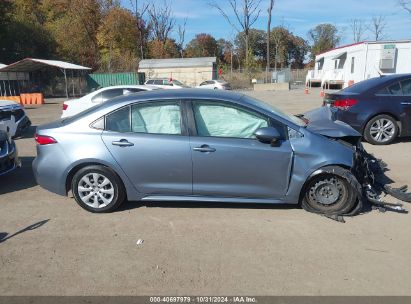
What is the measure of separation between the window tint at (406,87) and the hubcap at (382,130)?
28.0 inches

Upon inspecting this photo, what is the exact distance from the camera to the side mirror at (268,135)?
4598 millimetres

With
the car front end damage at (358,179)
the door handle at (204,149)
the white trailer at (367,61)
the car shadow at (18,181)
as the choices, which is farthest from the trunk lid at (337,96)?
the white trailer at (367,61)

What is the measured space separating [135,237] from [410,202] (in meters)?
3.68

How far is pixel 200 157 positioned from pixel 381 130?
5629 mm

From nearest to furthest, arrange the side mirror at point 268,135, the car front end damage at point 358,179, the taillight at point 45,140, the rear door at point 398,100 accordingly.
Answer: the side mirror at point 268,135
the car front end damage at point 358,179
the taillight at point 45,140
the rear door at point 398,100

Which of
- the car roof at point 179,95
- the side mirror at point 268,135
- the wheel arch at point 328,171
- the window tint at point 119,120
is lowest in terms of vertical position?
the wheel arch at point 328,171

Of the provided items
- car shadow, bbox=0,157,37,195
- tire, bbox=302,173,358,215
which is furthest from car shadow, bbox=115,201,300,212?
car shadow, bbox=0,157,37,195

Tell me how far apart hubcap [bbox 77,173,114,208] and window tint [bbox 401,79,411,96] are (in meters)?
6.88

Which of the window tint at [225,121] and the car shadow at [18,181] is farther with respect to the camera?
the car shadow at [18,181]

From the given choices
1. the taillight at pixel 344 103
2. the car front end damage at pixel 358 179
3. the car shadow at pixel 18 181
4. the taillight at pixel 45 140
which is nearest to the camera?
the car front end damage at pixel 358 179

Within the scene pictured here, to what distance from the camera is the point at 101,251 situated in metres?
4.04

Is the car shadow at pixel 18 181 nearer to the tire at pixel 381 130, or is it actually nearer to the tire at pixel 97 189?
the tire at pixel 97 189

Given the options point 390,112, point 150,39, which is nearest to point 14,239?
point 390,112

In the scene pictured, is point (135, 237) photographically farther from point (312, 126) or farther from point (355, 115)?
point (355, 115)
